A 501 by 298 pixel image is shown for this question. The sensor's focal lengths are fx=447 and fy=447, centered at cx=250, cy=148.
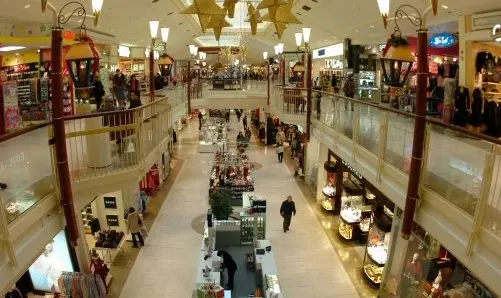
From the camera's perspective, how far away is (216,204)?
39.7 ft

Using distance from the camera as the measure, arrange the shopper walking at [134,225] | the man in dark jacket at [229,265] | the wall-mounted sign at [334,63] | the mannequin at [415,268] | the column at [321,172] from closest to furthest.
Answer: the mannequin at [415,268]
the man in dark jacket at [229,265]
the shopper walking at [134,225]
the column at [321,172]
the wall-mounted sign at [334,63]

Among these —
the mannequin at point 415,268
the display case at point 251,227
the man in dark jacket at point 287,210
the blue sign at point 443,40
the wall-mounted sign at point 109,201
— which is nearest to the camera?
the mannequin at point 415,268

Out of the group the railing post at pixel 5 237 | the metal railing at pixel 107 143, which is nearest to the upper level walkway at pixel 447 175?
the metal railing at pixel 107 143

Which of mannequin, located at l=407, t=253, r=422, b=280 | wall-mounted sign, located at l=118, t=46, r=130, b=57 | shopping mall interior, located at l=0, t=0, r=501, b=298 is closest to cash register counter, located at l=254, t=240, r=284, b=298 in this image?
shopping mall interior, located at l=0, t=0, r=501, b=298

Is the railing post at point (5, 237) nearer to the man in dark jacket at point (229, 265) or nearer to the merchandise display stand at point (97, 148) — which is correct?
the merchandise display stand at point (97, 148)

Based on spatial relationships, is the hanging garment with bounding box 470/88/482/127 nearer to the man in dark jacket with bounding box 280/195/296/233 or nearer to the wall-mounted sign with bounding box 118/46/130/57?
the man in dark jacket with bounding box 280/195/296/233

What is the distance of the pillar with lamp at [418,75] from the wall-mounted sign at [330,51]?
16.2 meters

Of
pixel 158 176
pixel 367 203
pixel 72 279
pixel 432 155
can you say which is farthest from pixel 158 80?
pixel 432 155

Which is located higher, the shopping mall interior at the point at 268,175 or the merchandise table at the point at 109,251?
the shopping mall interior at the point at 268,175

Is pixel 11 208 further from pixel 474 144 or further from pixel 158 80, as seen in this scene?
pixel 158 80

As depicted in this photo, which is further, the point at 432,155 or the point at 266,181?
the point at 266,181

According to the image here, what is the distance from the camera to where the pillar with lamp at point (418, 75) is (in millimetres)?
5598

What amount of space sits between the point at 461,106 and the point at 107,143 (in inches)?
291

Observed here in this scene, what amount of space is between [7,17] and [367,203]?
36.9 feet
